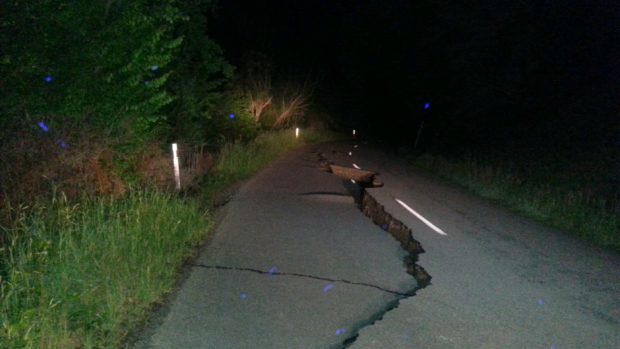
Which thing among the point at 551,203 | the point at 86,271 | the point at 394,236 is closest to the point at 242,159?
the point at 551,203

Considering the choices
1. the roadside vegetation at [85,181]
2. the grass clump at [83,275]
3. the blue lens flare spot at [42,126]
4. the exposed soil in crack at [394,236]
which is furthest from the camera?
the blue lens flare spot at [42,126]

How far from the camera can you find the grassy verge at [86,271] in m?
3.94

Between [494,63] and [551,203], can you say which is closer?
[551,203]

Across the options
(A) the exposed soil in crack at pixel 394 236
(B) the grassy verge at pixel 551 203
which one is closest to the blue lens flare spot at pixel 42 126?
(A) the exposed soil in crack at pixel 394 236

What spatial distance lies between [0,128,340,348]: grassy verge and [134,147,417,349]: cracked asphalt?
1.08ft

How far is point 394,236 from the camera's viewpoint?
8.66 m

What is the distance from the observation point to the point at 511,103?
26.8 meters

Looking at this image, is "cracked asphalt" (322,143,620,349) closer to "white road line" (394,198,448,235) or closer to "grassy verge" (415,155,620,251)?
"white road line" (394,198,448,235)

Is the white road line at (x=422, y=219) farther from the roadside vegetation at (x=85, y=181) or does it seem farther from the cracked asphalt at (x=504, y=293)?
the roadside vegetation at (x=85, y=181)

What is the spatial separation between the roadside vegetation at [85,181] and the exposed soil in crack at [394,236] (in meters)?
2.25

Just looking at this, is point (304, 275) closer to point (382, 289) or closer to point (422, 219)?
point (382, 289)

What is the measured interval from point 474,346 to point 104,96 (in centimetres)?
780

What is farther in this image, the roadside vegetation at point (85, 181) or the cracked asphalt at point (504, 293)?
the cracked asphalt at point (504, 293)

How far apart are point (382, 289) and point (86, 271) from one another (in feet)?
10.9
